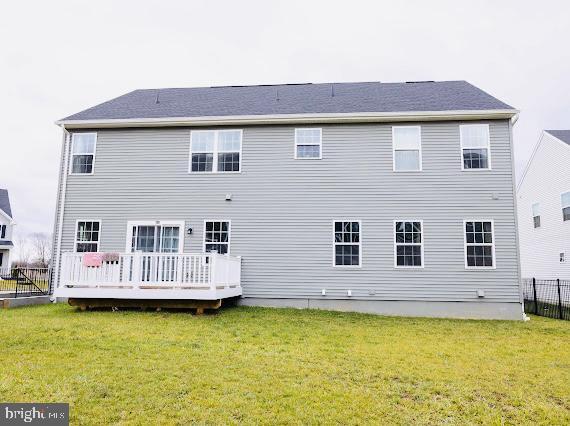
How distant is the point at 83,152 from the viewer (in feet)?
41.8

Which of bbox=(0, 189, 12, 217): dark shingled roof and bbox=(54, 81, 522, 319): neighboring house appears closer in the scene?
bbox=(54, 81, 522, 319): neighboring house

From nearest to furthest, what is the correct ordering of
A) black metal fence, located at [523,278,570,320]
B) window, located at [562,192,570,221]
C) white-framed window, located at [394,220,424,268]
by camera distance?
white-framed window, located at [394,220,424,268] < black metal fence, located at [523,278,570,320] < window, located at [562,192,570,221]

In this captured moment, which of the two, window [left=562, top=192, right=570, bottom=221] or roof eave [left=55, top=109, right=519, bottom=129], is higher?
roof eave [left=55, top=109, right=519, bottom=129]

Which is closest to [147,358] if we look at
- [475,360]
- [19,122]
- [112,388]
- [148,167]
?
[112,388]

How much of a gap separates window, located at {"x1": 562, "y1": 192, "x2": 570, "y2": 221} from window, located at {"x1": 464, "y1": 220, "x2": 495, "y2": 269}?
7738 mm

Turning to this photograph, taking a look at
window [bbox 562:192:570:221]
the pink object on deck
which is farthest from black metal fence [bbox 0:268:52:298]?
window [bbox 562:192:570:221]

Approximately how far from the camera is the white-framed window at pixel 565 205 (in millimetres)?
16378

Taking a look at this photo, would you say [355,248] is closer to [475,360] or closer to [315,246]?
[315,246]

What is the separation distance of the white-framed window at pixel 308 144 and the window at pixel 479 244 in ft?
15.1

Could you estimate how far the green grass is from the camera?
3963 mm

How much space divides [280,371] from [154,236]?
7991 mm

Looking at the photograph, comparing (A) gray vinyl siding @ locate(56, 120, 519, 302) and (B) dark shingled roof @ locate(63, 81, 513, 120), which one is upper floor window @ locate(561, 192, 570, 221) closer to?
(B) dark shingled roof @ locate(63, 81, 513, 120)

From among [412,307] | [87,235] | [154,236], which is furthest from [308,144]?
[87,235]

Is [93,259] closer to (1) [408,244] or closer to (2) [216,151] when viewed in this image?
(2) [216,151]
